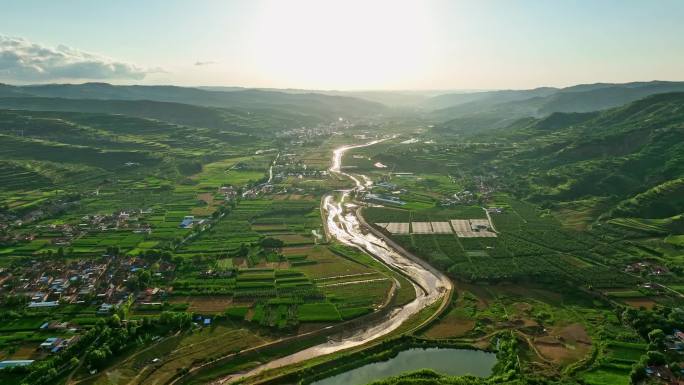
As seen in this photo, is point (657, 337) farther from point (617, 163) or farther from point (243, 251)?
point (617, 163)

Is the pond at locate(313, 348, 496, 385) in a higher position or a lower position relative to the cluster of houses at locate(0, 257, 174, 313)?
lower

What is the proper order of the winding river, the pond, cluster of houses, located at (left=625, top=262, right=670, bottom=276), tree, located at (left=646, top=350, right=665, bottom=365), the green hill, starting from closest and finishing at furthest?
1. tree, located at (left=646, top=350, right=665, bottom=365)
2. the pond
3. the winding river
4. cluster of houses, located at (left=625, top=262, right=670, bottom=276)
5. the green hill

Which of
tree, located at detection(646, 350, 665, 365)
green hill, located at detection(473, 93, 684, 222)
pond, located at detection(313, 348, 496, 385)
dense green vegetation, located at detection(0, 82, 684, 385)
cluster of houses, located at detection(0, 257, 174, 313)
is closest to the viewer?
tree, located at detection(646, 350, 665, 365)

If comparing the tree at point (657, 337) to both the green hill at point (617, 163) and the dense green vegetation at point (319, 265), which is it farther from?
the green hill at point (617, 163)

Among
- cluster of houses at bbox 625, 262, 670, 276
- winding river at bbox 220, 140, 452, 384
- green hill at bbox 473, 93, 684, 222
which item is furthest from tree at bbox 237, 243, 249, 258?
green hill at bbox 473, 93, 684, 222

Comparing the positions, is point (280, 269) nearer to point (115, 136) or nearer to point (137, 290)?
point (137, 290)

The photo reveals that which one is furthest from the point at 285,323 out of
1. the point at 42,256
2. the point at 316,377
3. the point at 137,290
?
the point at 42,256

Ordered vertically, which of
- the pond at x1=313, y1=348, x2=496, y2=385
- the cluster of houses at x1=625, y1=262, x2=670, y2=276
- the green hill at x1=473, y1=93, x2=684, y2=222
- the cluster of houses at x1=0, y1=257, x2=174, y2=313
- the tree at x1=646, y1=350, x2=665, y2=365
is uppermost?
the green hill at x1=473, y1=93, x2=684, y2=222

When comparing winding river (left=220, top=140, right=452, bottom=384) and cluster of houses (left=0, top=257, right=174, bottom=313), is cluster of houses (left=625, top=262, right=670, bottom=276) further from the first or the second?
cluster of houses (left=0, top=257, right=174, bottom=313)
